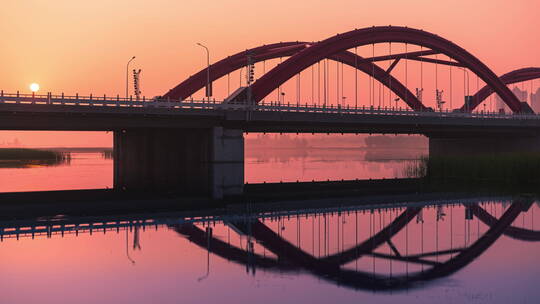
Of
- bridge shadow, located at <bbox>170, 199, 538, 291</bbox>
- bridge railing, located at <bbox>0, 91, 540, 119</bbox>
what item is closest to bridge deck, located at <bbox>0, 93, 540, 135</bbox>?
bridge railing, located at <bbox>0, 91, 540, 119</bbox>

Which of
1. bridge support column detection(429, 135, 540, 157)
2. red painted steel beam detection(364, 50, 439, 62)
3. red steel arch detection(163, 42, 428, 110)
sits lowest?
bridge support column detection(429, 135, 540, 157)

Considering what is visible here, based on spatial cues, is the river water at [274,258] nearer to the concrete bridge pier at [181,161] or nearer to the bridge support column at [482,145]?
the concrete bridge pier at [181,161]

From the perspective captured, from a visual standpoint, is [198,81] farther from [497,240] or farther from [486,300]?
[486,300]

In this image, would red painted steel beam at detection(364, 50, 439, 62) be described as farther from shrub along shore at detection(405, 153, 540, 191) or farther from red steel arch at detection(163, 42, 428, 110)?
shrub along shore at detection(405, 153, 540, 191)

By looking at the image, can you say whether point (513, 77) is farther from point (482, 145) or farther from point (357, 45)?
point (357, 45)

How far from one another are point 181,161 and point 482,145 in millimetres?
45577

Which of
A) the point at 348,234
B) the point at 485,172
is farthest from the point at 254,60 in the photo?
the point at 348,234

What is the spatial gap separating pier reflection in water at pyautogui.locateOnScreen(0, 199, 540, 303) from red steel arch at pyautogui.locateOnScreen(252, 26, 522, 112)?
120 feet

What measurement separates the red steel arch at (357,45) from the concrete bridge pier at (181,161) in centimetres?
974

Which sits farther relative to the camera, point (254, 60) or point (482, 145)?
point (482, 145)

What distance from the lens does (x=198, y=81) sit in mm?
82375

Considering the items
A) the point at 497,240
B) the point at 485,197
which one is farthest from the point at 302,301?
the point at 485,197

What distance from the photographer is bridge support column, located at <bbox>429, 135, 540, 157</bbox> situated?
280 feet

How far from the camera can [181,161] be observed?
6138 centimetres
